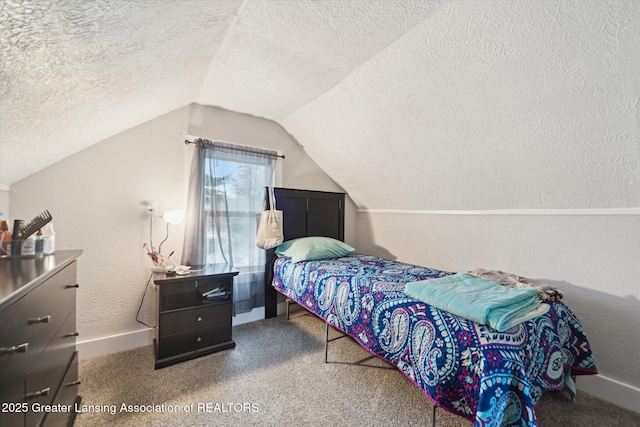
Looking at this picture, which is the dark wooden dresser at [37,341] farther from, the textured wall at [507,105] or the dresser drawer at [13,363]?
the textured wall at [507,105]

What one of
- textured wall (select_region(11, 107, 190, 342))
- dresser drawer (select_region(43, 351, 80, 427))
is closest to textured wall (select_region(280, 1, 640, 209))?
textured wall (select_region(11, 107, 190, 342))

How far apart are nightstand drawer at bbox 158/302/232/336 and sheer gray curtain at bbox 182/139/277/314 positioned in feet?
1.56

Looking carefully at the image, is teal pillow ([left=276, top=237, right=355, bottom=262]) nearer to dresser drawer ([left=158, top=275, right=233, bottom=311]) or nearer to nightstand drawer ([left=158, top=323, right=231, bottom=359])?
dresser drawer ([left=158, top=275, right=233, bottom=311])

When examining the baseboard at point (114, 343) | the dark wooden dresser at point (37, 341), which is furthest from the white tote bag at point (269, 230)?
the dark wooden dresser at point (37, 341)

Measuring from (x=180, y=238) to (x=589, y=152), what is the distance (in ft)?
10.4

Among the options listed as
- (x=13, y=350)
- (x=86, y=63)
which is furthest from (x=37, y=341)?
(x=86, y=63)

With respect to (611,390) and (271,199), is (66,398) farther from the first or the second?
(611,390)

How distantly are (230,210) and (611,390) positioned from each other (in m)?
3.26

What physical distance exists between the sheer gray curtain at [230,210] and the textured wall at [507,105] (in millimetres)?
921

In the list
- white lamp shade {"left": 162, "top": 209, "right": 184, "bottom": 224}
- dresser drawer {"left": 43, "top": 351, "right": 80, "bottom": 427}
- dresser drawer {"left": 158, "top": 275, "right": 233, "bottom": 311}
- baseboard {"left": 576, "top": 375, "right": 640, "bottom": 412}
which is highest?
white lamp shade {"left": 162, "top": 209, "right": 184, "bottom": 224}

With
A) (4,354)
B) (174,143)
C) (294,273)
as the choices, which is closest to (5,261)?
(4,354)

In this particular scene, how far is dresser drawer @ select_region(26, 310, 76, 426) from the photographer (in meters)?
0.89

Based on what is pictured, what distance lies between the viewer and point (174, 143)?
8.13 feet

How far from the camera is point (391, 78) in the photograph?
5.97ft
